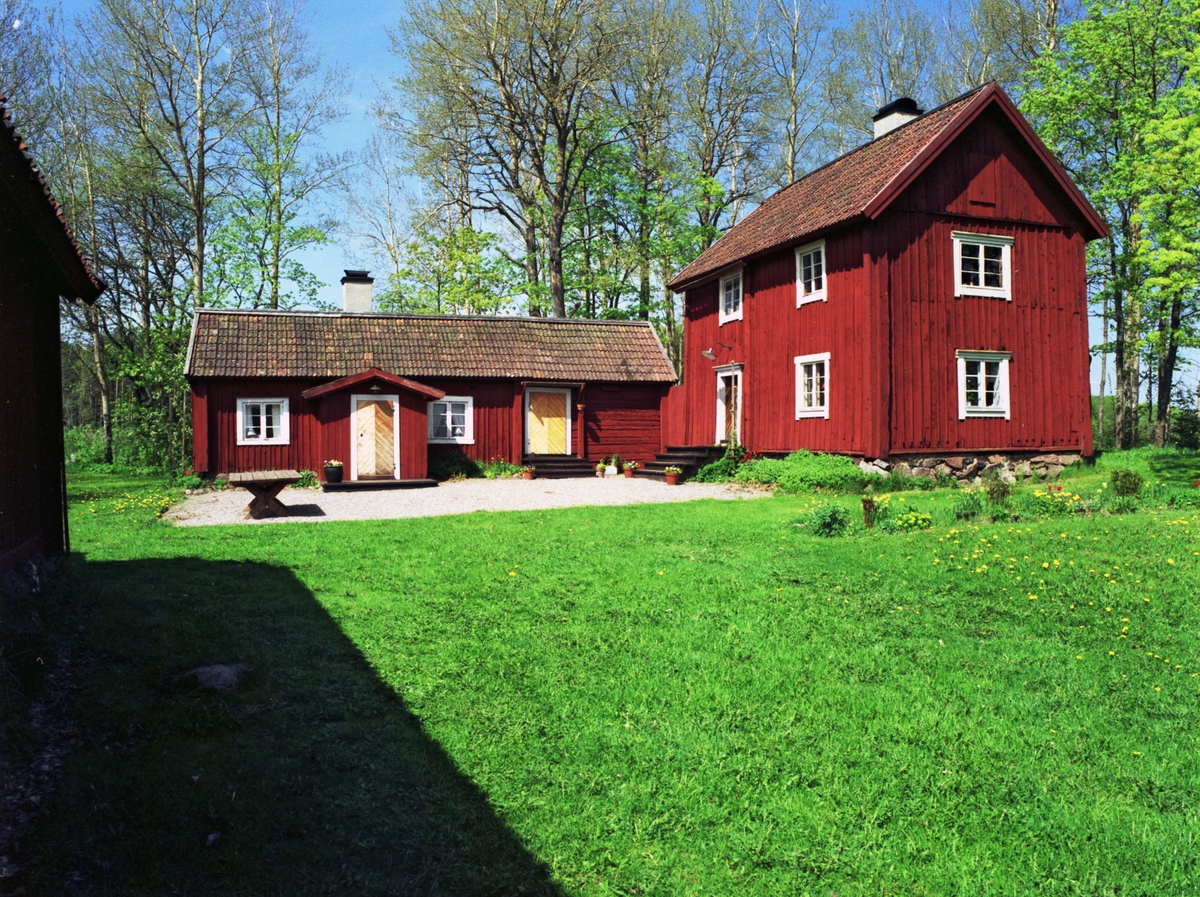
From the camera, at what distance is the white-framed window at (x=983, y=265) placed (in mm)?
18000

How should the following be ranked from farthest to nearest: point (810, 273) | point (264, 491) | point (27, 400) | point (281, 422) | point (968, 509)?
point (281, 422) → point (810, 273) → point (264, 491) → point (968, 509) → point (27, 400)

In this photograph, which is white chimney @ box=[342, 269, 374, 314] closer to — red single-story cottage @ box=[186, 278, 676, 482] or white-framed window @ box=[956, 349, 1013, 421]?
red single-story cottage @ box=[186, 278, 676, 482]

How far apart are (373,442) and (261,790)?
17.0 m

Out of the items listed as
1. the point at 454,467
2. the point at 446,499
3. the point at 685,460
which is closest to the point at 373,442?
the point at 454,467

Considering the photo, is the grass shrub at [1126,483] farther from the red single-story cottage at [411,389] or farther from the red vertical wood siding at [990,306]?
the red single-story cottage at [411,389]

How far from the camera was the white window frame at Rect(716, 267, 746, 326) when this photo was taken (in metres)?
21.5

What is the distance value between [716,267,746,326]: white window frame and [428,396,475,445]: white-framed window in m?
7.11

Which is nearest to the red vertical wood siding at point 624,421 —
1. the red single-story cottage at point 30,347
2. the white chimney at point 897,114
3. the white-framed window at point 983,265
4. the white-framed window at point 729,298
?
the white-framed window at point 729,298

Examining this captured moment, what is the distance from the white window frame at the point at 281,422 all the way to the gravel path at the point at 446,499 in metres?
2.08

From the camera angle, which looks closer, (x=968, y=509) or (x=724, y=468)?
(x=968, y=509)

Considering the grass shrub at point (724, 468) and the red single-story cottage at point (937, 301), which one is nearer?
the red single-story cottage at point (937, 301)

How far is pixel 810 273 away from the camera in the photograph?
19.3 meters

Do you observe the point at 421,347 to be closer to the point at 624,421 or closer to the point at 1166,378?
the point at 624,421

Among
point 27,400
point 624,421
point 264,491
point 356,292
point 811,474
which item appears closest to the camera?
point 27,400
